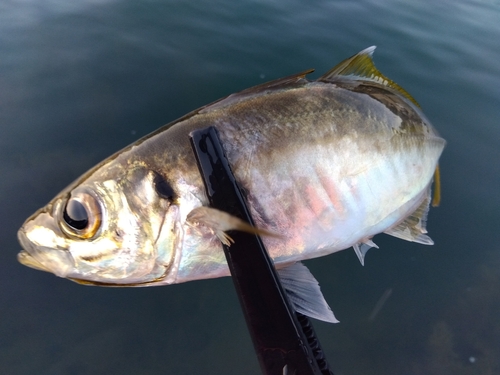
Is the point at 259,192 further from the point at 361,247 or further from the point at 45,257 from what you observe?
the point at 45,257

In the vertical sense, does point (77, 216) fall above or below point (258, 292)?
above

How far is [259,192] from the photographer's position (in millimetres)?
1492

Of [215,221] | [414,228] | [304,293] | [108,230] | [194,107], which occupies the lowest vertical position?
[414,228]

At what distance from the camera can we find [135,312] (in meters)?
2.12

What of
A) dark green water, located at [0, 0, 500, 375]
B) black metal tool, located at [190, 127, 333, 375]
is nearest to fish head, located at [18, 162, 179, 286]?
black metal tool, located at [190, 127, 333, 375]

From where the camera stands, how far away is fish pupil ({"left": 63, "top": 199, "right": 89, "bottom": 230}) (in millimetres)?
1323

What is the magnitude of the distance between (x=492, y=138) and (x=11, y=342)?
4.58m

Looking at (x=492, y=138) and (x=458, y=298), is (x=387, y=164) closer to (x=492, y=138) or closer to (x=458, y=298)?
(x=458, y=298)

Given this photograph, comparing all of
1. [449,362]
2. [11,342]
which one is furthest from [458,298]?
[11,342]

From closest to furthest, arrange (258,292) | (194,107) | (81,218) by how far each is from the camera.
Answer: (258,292) → (81,218) → (194,107)

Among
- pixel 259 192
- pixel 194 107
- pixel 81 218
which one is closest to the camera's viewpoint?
pixel 81 218

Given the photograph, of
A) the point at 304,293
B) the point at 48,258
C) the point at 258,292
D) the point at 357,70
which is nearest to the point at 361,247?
the point at 304,293

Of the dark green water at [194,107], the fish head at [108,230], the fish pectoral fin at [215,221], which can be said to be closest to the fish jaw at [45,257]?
the fish head at [108,230]

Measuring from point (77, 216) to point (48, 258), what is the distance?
24 centimetres
